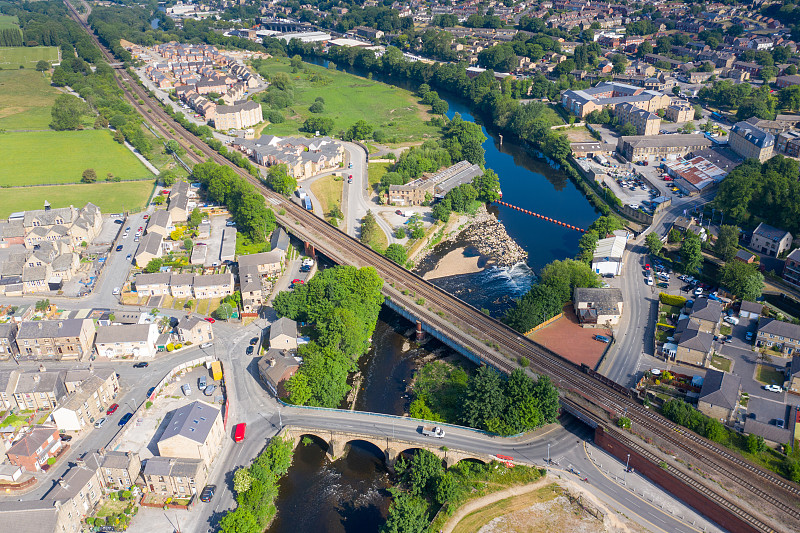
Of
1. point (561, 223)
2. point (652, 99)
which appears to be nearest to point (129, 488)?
point (561, 223)

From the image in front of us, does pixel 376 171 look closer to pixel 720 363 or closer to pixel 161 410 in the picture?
pixel 161 410

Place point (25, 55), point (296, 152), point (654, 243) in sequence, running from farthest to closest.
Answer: point (25, 55) → point (296, 152) → point (654, 243)

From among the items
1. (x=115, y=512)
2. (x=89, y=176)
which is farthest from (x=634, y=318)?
(x=89, y=176)

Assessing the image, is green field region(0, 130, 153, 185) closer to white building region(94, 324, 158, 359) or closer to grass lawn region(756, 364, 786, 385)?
white building region(94, 324, 158, 359)

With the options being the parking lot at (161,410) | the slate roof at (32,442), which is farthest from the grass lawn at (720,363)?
the slate roof at (32,442)

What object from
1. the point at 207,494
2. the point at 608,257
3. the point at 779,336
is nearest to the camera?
the point at 207,494

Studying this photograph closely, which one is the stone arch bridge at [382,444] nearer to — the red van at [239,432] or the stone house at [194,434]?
the red van at [239,432]
